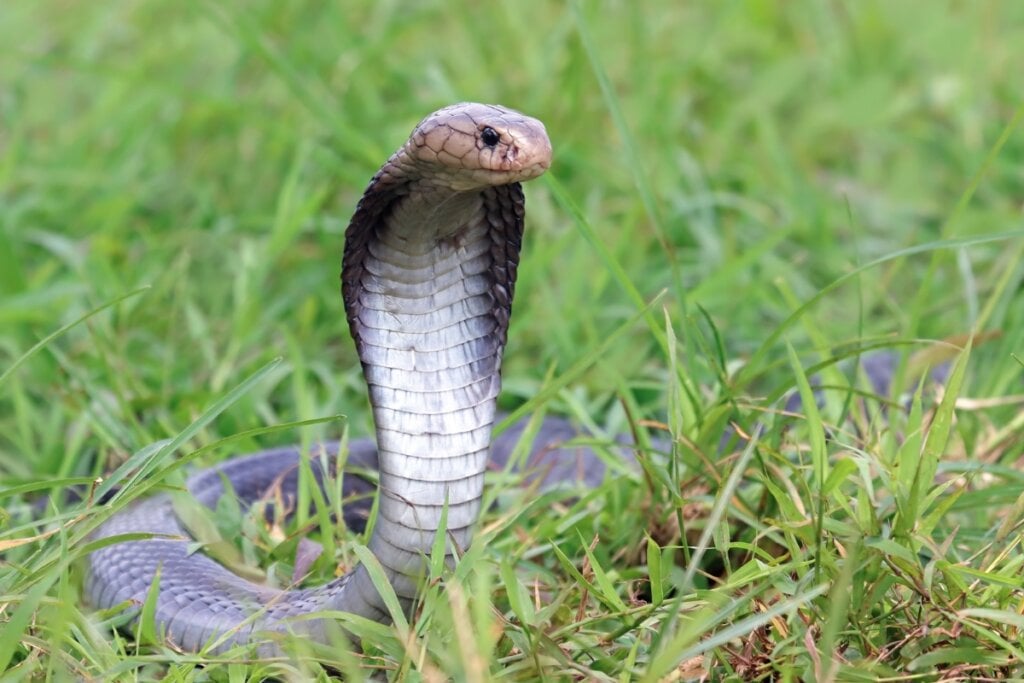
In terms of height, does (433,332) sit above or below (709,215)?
above

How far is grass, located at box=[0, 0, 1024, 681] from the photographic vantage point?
7.72ft

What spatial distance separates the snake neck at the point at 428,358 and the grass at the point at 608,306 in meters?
0.12

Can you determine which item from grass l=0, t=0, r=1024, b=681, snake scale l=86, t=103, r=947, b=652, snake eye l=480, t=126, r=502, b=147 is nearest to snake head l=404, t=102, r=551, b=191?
snake eye l=480, t=126, r=502, b=147

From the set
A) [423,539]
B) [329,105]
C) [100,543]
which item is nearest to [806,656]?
[423,539]

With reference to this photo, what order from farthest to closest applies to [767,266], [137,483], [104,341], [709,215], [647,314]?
[709,215], [767,266], [104,341], [647,314], [137,483]

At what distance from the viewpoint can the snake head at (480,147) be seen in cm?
214

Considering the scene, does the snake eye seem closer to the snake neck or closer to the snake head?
the snake head

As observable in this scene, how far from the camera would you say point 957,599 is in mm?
2320

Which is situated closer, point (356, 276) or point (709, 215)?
point (356, 276)

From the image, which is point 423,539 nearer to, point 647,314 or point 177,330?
point 647,314

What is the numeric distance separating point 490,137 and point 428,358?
454 millimetres

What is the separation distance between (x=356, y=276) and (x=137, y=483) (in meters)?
0.57

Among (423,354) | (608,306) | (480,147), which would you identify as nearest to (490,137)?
(480,147)

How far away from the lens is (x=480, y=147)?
7.03 feet
